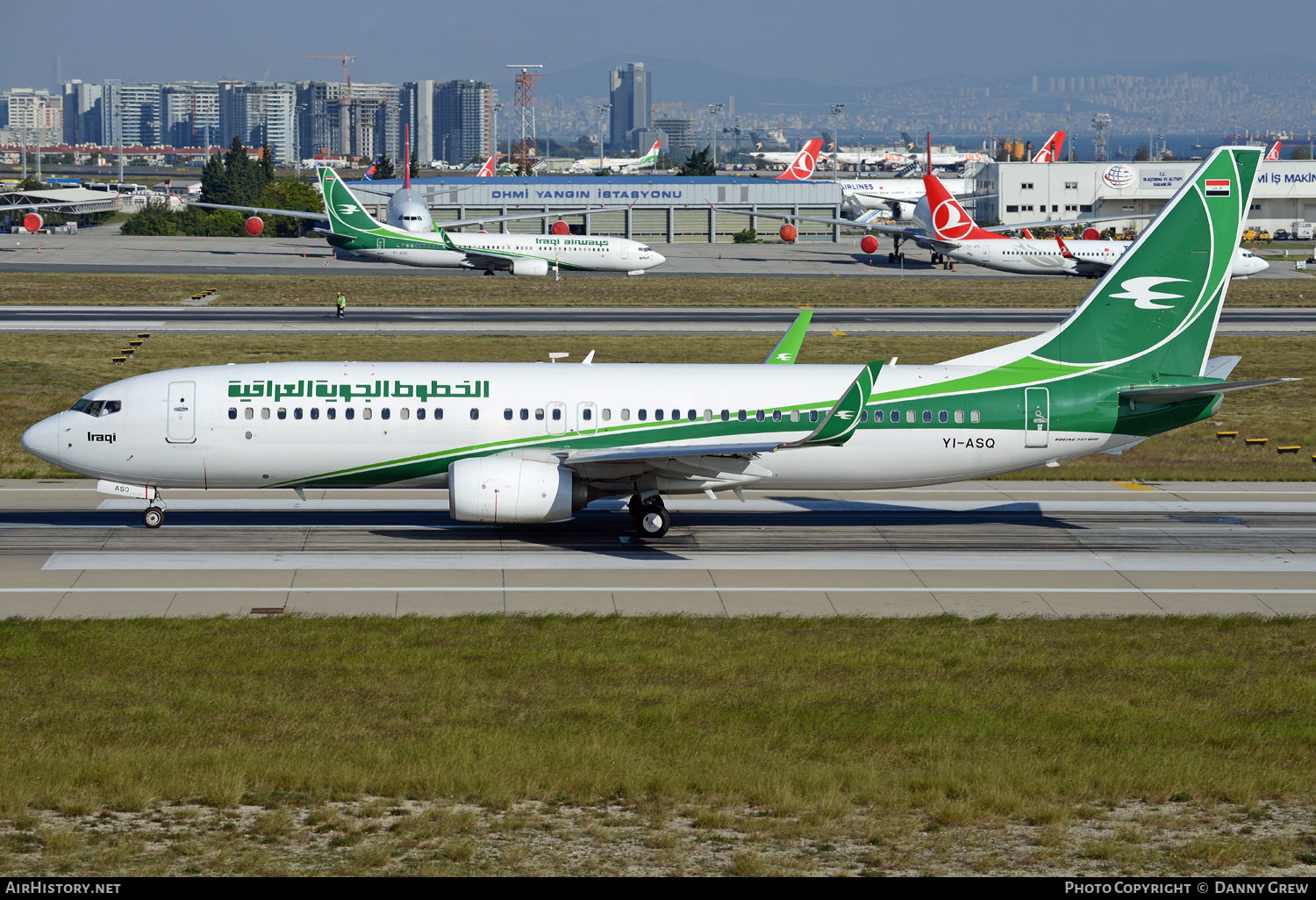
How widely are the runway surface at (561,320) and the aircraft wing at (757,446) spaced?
42748 mm

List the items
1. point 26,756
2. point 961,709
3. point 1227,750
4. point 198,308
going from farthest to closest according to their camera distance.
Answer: point 198,308 → point 961,709 → point 1227,750 → point 26,756

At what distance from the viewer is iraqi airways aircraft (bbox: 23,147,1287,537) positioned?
31422mm

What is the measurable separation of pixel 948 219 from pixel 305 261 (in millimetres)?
57649

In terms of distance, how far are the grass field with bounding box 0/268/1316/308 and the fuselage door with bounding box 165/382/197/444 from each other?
55.9 m

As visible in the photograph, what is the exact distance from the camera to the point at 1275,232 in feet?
556

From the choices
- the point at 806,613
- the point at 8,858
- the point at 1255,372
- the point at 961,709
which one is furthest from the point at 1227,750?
the point at 1255,372

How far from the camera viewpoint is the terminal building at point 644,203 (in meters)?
155

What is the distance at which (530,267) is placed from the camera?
111m

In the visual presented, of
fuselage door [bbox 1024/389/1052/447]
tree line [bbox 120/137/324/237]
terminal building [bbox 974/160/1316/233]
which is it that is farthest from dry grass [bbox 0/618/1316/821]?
terminal building [bbox 974/160/1316/233]

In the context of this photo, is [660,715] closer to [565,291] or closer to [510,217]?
[565,291]

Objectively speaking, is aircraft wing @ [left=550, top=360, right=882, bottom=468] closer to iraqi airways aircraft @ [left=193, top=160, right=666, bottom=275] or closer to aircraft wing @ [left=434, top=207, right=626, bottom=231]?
iraqi airways aircraft @ [left=193, top=160, right=666, bottom=275]

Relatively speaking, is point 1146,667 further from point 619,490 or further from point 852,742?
point 619,490

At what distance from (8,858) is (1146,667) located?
17.6 meters

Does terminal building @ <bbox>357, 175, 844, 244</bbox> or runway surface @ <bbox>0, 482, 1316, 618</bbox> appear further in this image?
terminal building @ <bbox>357, 175, 844, 244</bbox>
